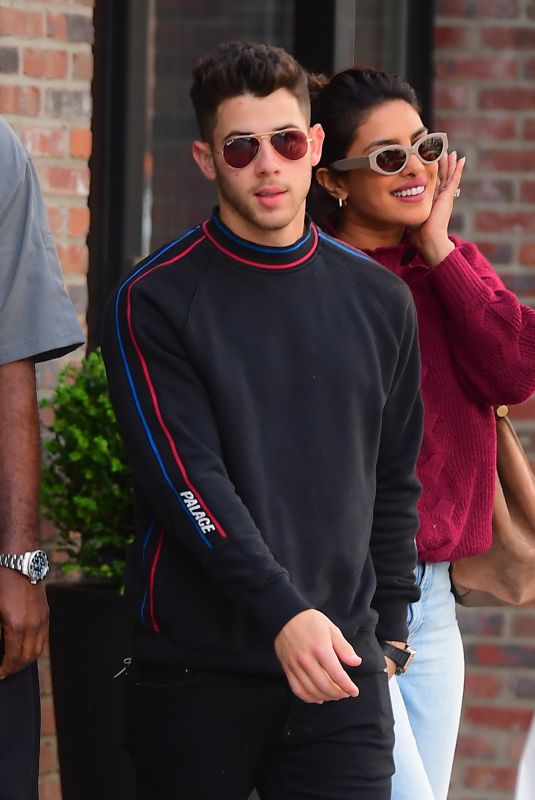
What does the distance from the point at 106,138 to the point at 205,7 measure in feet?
2.09

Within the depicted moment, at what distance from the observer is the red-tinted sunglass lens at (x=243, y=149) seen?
A: 2.74 metres

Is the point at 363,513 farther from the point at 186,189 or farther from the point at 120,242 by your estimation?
the point at 186,189

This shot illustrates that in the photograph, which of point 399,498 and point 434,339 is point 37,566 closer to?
point 399,498

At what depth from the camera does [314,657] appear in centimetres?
240

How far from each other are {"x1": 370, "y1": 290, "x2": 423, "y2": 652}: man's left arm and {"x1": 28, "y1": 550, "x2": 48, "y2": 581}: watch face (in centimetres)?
64

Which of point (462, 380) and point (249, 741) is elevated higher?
point (462, 380)

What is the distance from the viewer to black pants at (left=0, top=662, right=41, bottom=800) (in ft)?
8.64

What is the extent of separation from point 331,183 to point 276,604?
115 cm

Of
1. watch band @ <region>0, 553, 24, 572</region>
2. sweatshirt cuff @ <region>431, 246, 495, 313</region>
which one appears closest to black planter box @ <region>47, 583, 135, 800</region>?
watch band @ <region>0, 553, 24, 572</region>

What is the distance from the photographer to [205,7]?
5168 millimetres

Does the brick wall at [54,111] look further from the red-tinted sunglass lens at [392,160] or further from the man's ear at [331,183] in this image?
the red-tinted sunglass lens at [392,160]

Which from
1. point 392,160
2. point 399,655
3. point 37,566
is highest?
point 392,160

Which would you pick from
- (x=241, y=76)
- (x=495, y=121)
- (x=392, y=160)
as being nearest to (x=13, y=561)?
(x=241, y=76)

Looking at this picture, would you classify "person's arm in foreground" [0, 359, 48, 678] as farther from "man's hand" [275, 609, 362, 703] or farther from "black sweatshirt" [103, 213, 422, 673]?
"man's hand" [275, 609, 362, 703]
